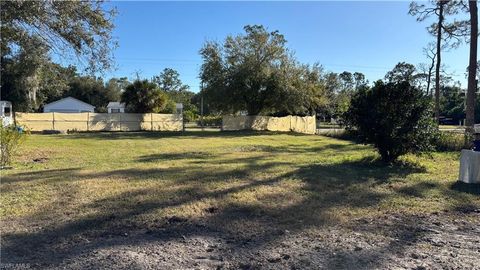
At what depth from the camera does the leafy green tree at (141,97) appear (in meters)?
37.4

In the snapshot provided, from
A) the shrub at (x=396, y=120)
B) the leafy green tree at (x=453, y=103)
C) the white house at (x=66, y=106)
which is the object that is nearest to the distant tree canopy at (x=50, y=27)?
the shrub at (x=396, y=120)

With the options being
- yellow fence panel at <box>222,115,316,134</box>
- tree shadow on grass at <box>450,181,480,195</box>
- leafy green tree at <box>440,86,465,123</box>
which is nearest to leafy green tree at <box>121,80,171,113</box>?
yellow fence panel at <box>222,115,316,134</box>

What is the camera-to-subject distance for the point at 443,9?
25094 millimetres

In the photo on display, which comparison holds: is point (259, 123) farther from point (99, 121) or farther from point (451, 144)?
point (451, 144)

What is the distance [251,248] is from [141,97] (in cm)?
3432

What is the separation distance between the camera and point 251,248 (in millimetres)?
4484

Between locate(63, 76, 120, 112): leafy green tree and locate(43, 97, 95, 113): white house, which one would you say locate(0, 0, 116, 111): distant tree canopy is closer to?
locate(43, 97, 95, 113): white house

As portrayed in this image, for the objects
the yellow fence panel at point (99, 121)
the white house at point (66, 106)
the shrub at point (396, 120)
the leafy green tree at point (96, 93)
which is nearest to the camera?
the shrub at point (396, 120)

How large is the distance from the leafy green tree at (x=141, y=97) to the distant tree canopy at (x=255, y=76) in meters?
4.68

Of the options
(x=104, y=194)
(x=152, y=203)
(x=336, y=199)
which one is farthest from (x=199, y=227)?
(x=336, y=199)

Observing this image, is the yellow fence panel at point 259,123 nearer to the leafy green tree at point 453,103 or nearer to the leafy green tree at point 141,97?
the leafy green tree at point 141,97

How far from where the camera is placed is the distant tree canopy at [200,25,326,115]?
35.1 m

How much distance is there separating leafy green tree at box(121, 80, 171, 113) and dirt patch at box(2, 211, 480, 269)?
33.3 meters

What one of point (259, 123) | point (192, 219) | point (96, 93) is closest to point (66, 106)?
point (96, 93)
